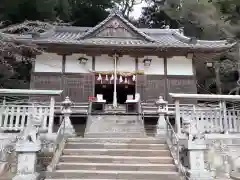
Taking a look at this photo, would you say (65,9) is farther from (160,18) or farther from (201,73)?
(160,18)

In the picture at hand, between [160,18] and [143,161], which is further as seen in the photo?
[160,18]

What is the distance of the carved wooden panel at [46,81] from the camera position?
13836 mm

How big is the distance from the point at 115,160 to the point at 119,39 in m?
9.25

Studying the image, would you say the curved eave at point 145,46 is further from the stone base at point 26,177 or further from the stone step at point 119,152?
the stone base at point 26,177

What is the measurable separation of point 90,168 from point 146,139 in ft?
7.84

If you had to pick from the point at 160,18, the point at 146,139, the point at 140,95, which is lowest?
the point at 146,139

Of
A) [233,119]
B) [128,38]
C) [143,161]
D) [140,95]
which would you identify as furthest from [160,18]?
[143,161]

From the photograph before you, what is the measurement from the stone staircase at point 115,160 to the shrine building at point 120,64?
5.74 metres

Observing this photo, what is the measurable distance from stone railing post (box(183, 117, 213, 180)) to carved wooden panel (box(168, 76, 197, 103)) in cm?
723

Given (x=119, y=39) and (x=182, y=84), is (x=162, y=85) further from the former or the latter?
(x=119, y=39)

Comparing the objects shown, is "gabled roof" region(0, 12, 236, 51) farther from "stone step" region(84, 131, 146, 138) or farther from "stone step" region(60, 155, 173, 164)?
"stone step" region(60, 155, 173, 164)

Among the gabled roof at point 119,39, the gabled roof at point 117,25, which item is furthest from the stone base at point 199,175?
the gabled roof at point 117,25

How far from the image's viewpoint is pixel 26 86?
1822cm

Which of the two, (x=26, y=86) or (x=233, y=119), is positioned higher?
(x=26, y=86)
